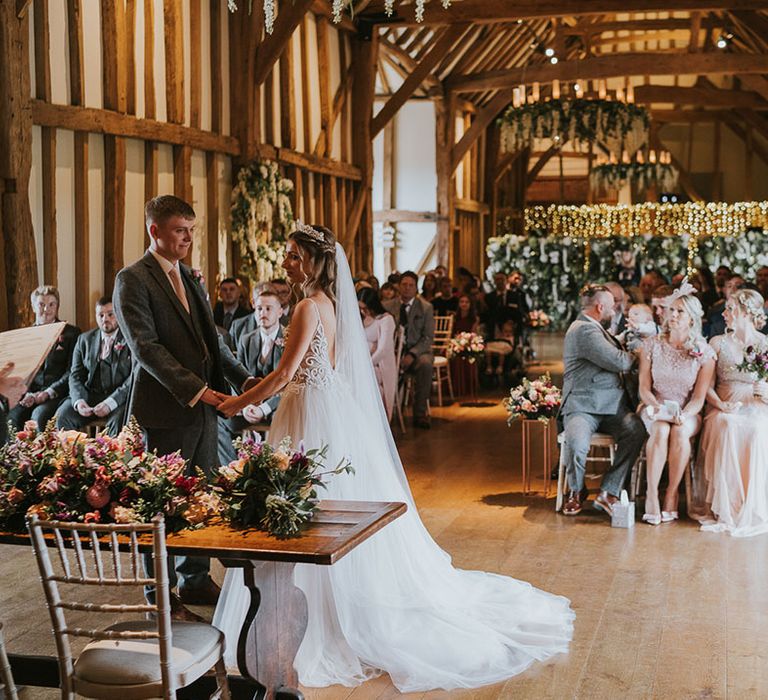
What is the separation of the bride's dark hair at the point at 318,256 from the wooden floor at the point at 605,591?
1.58 m

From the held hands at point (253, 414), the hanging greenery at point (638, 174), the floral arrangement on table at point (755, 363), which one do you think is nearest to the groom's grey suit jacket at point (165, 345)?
the held hands at point (253, 414)

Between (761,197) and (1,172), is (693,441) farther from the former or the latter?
(761,197)

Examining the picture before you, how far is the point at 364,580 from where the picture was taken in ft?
14.3

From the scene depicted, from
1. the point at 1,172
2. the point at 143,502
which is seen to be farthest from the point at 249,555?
the point at 1,172

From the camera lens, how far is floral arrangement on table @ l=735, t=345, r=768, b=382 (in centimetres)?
643

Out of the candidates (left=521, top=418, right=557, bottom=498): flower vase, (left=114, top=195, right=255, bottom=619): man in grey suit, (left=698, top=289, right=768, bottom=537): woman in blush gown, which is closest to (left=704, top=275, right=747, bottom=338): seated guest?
(left=521, top=418, right=557, bottom=498): flower vase

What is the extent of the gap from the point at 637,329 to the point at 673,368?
0.57 m

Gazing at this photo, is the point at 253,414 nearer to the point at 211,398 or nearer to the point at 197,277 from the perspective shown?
the point at 197,277

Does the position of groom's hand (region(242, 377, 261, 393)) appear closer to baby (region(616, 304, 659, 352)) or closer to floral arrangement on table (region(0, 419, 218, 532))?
floral arrangement on table (region(0, 419, 218, 532))

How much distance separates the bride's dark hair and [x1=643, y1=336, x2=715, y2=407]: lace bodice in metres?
2.88

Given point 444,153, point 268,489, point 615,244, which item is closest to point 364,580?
point 268,489

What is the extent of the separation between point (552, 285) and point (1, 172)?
13.9 metres

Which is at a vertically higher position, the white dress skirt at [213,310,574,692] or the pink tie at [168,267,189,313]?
the pink tie at [168,267,189,313]

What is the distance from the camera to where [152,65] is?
9.38 meters
